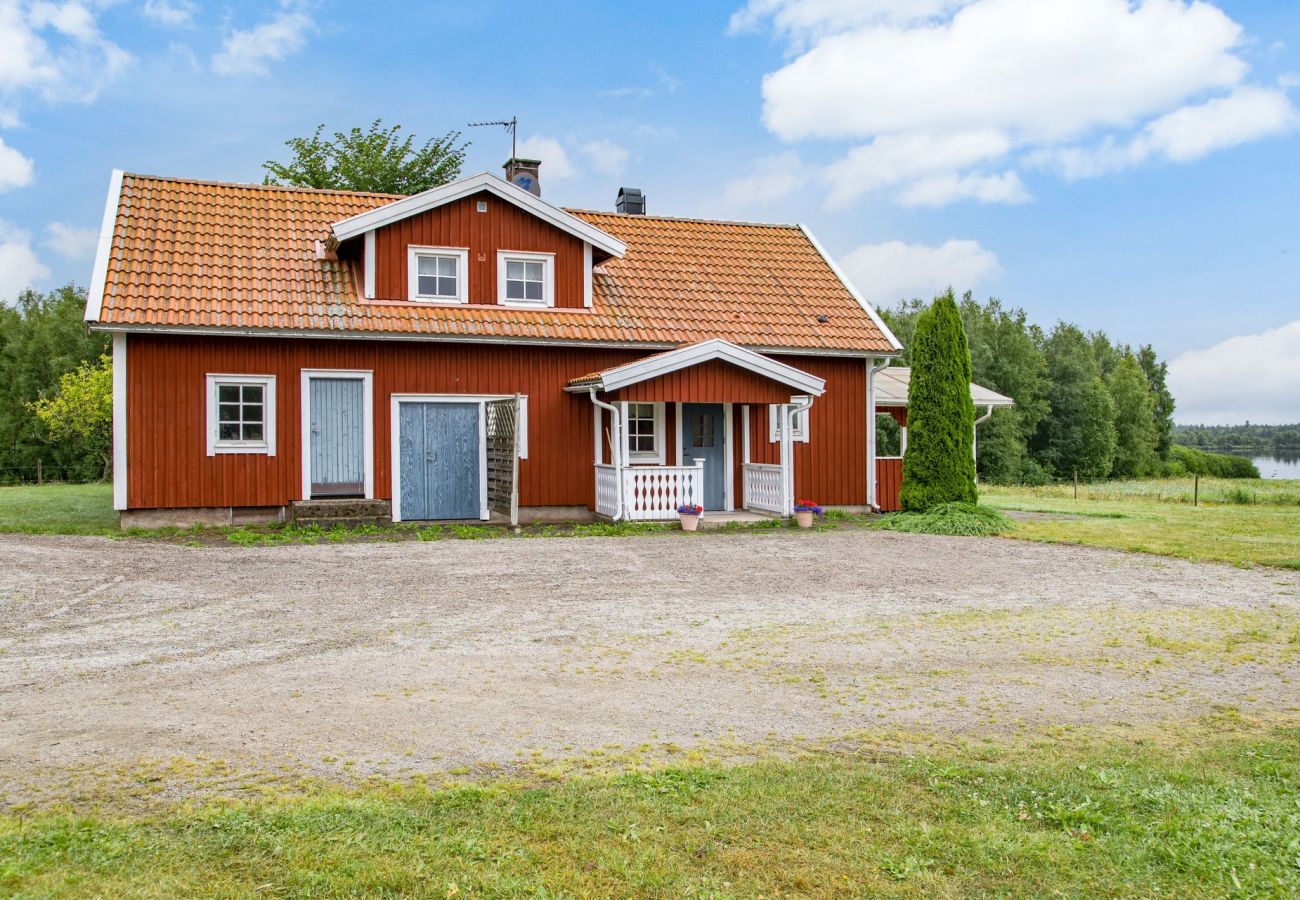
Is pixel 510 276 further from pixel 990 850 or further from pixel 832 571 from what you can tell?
pixel 990 850

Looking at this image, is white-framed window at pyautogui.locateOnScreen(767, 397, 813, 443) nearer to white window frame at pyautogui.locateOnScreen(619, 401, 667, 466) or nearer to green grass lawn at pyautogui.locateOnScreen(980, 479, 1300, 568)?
white window frame at pyautogui.locateOnScreen(619, 401, 667, 466)

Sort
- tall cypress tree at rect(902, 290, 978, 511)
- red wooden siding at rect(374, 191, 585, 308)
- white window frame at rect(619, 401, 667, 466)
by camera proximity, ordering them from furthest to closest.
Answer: white window frame at rect(619, 401, 667, 466) → tall cypress tree at rect(902, 290, 978, 511) → red wooden siding at rect(374, 191, 585, 308)

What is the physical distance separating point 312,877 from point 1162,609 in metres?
8.88

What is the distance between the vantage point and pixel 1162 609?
10117mm

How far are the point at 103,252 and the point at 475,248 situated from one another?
608 cm

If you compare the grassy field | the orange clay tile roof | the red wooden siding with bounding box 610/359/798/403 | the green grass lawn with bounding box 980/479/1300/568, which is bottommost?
the grassy field

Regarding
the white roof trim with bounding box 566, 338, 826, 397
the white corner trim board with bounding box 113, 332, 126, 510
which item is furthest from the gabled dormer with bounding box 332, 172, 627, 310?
the white corner trim board with bounding box 113, 332, 126, 510

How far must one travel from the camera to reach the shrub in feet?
57.5

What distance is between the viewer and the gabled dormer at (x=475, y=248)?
17922mm

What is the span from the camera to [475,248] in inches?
733

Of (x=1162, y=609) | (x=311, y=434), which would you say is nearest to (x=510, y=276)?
(x=311, y=434)

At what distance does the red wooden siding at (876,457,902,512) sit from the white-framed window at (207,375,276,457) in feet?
38.3

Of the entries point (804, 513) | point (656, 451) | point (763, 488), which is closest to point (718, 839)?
point (804, 513)

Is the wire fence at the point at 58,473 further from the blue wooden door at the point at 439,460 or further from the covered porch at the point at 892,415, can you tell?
the covered porch at the point at 892,415
